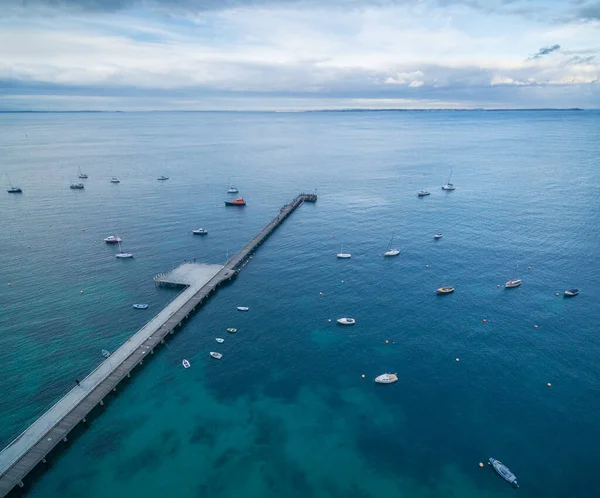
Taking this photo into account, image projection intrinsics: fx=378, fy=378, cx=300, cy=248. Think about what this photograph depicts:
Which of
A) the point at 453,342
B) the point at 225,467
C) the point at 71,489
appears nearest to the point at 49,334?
the point at 71,489

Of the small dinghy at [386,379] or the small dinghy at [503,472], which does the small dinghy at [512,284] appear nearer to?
the small dinghy at [386,379]

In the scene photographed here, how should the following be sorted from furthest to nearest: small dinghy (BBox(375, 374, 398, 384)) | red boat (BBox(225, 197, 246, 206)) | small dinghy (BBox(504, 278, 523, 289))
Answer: red boat (BBox(225, 197, 246, 206)), small dinghy (BBox(504, 278, 523, 289)), small dinghy (BBox(375, 374, 398, 384))

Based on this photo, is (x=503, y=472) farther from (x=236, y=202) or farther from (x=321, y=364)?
(x=236, y=202)

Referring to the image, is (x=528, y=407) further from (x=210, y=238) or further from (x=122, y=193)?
(x=122, y=193)

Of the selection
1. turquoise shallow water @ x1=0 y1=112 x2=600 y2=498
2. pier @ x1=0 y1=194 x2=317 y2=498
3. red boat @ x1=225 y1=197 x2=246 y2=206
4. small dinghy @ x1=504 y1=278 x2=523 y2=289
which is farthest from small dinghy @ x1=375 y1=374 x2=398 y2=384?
red boat @ x1=225 y1=197 x2=246 y2=206

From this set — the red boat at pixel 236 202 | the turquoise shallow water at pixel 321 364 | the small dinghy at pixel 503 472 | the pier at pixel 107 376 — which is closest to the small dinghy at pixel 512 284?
the turquoise shallow water at pixel 321 364

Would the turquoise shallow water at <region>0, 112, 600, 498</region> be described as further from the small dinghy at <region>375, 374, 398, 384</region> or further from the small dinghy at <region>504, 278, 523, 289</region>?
the small dinghy at <region>504, 278, 523, 289</region>
